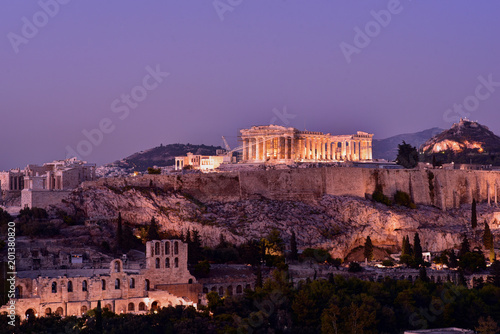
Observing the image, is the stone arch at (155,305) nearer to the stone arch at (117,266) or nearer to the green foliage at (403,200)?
the stone arch at (117,266)

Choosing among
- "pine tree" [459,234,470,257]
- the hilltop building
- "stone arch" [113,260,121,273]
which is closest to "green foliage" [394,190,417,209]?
"pine tree" [459,234,470,257]

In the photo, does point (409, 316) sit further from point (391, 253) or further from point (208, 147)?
point (208, 147)

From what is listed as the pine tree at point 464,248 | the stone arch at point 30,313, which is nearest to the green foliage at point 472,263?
the pine tree at point 464,248

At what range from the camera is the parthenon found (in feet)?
257

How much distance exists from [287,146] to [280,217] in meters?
18.2

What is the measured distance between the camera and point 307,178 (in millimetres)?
66750

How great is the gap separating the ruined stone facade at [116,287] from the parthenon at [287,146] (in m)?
33.4

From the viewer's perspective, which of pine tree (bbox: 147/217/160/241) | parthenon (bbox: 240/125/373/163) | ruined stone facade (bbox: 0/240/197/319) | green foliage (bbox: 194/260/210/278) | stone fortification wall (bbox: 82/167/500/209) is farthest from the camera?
parthenon (bbox: 240/125/373/163)

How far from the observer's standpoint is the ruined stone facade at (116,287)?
1558 inches

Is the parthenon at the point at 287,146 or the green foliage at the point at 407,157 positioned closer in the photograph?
the parthenon at the point at 287,146

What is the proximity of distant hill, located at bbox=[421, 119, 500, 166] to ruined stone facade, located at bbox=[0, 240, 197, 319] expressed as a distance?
67.2 meters

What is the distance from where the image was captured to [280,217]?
60781 millimetres

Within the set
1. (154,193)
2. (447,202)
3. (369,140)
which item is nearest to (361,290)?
(154,193)

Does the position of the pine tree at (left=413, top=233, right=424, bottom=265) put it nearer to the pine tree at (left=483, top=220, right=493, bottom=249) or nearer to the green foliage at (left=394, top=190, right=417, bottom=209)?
the pine tree at (left=483, top=220, right=493, bottom=249)
